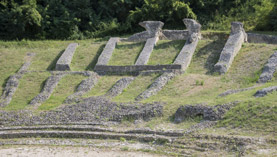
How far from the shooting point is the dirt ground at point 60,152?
19.3 meters

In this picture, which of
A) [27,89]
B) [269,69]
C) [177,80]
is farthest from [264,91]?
[27,89]

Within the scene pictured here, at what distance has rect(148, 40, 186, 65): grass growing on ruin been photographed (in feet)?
103

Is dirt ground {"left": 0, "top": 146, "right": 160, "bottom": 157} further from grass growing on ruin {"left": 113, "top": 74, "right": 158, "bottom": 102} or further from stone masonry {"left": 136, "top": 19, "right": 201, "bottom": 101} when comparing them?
stone masonry {"left": 136, "top": 19, "right": 201, "bottom": 101}

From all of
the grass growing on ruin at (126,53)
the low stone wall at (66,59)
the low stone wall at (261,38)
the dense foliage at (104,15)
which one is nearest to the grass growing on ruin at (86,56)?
the low stone wall at (66,59)

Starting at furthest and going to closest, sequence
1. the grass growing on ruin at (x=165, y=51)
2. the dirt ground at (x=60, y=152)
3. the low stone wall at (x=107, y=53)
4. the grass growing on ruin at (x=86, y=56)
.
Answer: the grass growing on ruin at (x=86, y=56) → the low stone wall at (x=107, y=53) → the grass growing on ruin at (x=165, y=51) → the dirt ground at (x=60, y=152)

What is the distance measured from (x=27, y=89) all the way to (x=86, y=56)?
6444 mm

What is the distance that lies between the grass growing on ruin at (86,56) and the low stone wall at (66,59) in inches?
12.7

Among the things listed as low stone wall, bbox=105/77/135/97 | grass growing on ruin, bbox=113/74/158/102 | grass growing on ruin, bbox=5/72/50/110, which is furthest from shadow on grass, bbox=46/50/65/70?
grass growing on ruin, bbox=113/74/158/102

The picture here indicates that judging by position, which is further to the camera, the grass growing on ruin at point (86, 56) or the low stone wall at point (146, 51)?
the grass growing on ruin at point (86, 56)

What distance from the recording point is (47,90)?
93.7 feet

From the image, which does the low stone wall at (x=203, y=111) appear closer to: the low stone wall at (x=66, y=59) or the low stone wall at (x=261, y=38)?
the low stone wall at (x=66, y=59)

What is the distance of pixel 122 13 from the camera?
152 feet

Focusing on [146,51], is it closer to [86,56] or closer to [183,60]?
[183,60]

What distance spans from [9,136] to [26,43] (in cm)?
1825
